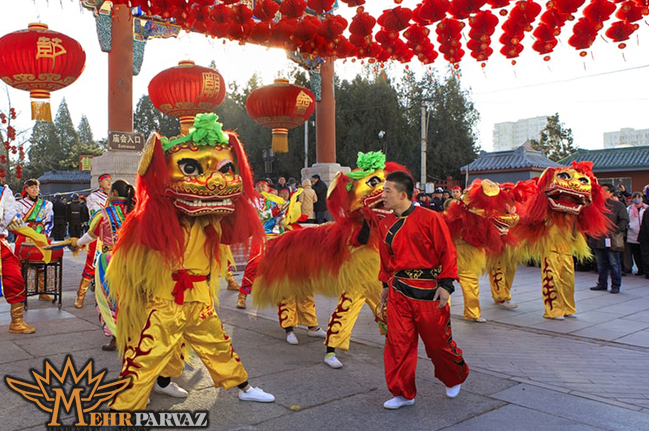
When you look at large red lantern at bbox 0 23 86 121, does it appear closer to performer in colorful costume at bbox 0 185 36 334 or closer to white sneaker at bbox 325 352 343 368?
performer in colorful costume at bbox 0 185 36 334

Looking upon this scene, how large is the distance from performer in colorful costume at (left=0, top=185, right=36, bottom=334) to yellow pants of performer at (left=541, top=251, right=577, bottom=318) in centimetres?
554

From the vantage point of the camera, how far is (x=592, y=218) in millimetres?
6441

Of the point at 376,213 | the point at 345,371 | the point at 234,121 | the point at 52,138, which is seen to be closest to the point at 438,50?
the point at 376,213

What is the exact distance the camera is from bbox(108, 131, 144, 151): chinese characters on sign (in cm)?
926

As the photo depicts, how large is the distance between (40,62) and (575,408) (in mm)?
7310

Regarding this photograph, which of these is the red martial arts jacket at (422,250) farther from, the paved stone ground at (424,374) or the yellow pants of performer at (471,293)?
the yellow pants of performer at (471,293)

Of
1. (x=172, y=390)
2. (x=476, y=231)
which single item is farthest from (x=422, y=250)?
(x=476, y=231)

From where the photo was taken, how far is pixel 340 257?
475 cm

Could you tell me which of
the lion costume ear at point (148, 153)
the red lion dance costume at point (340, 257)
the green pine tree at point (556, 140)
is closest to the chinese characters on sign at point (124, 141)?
the red lion dance costume at point (340, 257)

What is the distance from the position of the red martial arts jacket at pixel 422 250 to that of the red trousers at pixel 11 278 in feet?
13.1

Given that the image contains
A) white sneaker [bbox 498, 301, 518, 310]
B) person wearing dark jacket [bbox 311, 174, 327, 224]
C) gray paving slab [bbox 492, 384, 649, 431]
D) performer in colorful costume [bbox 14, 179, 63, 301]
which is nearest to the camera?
gray paving slab [bbox 492, 384, 649, 431]

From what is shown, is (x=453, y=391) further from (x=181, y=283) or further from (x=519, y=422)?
(x=181, y=283)

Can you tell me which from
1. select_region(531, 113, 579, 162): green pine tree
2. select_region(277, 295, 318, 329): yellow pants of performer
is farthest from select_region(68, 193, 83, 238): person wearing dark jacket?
select_region(531, 113, 579, 162): green pine tree

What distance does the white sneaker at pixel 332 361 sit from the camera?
440 centimetres
